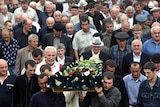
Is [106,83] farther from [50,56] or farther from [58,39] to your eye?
[58,39]

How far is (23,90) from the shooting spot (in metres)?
14.3

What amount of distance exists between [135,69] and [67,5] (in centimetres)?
1015

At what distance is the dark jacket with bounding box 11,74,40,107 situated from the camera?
14.2 m

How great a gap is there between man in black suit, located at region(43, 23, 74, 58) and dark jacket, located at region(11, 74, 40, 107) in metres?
4.07

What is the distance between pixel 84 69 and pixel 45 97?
967 millimetres

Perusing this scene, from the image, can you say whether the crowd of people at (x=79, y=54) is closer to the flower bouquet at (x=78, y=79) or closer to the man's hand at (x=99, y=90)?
the man's hand at (x=99, y=90)

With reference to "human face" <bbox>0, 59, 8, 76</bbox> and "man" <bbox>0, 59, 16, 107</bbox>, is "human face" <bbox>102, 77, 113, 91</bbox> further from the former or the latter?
"human face" <bbox>0, 59, 8, 76</bbox>

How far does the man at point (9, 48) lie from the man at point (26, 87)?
316 centimetres

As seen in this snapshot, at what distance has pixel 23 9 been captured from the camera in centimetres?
2288

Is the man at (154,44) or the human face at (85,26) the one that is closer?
the man at (154,44)

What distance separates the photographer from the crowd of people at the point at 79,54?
42.8ft

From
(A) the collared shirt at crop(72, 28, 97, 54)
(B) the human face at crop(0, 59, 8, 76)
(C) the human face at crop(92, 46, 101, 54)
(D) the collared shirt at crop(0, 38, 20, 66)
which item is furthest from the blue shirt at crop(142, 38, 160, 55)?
(B) the human face at crop(0, 59, 8, 76)

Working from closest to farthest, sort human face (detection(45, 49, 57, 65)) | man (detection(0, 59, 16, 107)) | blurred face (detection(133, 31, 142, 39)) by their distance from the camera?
man (detection(0, 59, 16, 107))
human face (detection(45, 49, 57, 65))
blurred face (detection(133, 31, 142, 39))

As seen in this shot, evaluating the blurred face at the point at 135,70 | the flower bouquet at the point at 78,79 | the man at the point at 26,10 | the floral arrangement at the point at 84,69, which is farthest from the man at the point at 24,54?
the man at the point at 26,10
